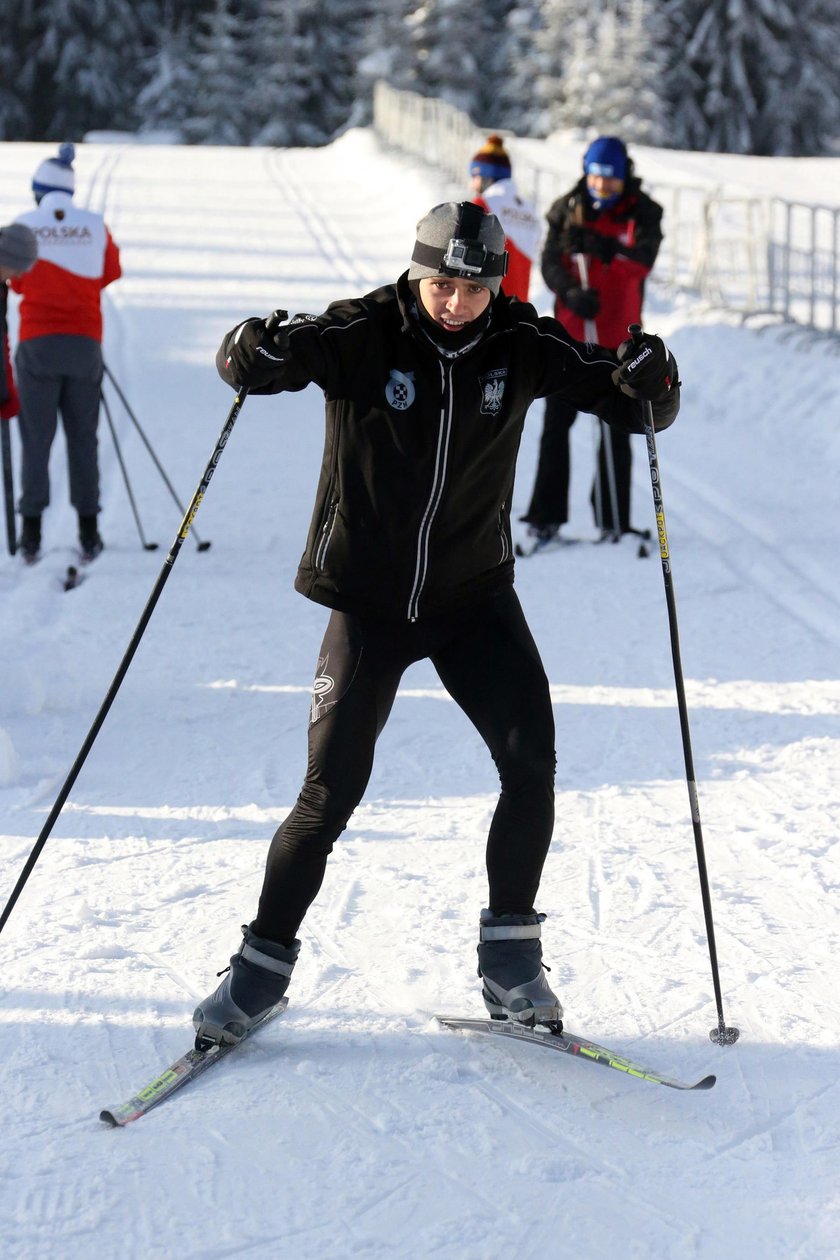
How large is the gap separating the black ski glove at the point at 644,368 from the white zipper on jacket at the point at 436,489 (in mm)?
394

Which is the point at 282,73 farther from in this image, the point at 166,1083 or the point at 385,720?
the point at 166,1083

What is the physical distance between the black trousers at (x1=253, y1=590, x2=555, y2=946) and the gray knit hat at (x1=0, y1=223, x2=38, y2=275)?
4.11 metres

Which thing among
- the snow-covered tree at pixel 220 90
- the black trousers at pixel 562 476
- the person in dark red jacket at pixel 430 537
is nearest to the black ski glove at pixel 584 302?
the black trousers at pixel 562 476

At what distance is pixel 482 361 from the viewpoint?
11.2ft

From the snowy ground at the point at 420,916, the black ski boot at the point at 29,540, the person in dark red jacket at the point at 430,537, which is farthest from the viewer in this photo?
the black ski boot at the point at 29,540

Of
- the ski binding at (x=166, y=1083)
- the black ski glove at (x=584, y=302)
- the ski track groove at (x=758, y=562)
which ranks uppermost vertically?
the black ski glove at (x=584, y=302)

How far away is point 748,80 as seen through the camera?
2009 inches

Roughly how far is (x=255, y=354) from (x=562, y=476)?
5.00 metres

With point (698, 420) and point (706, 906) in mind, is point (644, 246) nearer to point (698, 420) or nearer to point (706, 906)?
point (698, 420)

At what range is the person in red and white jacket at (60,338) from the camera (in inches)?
290

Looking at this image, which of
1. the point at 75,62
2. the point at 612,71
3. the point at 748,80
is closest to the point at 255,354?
the point at 612,71

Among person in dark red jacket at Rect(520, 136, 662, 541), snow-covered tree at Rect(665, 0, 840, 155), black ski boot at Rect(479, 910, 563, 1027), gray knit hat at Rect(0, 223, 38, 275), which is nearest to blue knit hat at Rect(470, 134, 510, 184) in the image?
person in dark red jacket at Rect(520, 136, 662, 541)

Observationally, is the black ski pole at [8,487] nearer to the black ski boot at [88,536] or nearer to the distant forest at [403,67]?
the black ski boot at [88,536]

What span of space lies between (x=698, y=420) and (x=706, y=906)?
7919 mm
